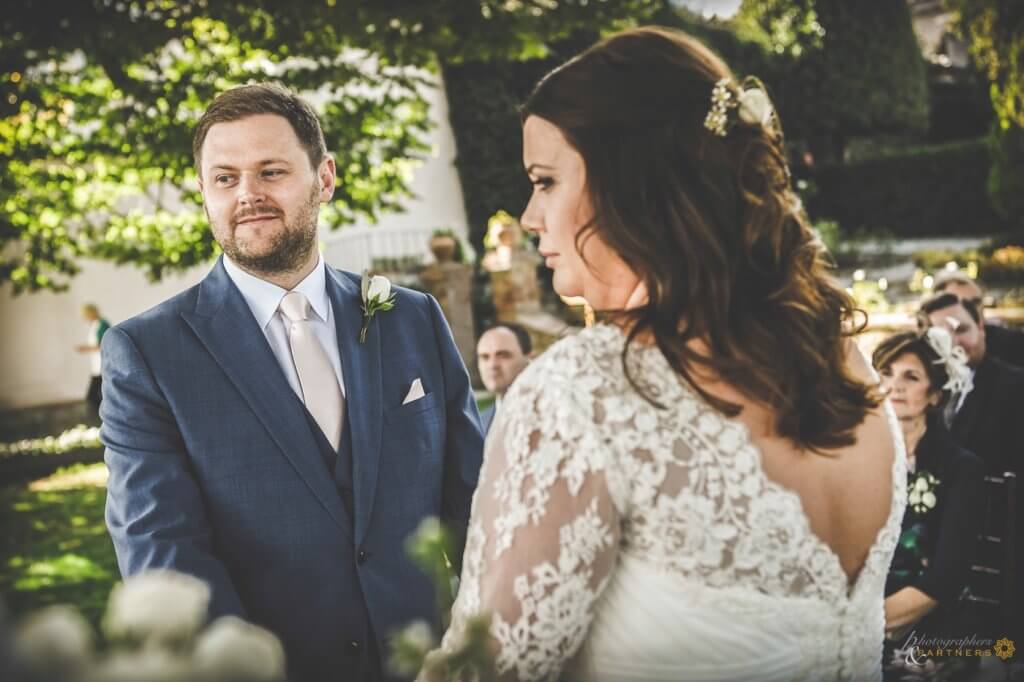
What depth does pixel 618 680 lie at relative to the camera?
132 centimetres

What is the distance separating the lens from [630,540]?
1314 mm

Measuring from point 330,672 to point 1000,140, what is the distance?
1629 cm

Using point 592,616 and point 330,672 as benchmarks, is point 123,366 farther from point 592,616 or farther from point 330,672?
point 592,616

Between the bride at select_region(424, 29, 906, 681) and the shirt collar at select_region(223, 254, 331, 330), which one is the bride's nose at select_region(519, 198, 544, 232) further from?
the shirt collar at select_region(223, 254, 331, 330)

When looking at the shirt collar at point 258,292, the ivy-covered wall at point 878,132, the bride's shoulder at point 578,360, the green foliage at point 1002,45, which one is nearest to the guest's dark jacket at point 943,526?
the bride's shoulder at point 578,360

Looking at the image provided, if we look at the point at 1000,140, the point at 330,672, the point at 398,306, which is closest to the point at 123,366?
the point at 398,306

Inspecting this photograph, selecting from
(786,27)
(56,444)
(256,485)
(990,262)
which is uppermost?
(786,27)

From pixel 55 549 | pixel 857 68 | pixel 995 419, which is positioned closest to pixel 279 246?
pixel 995 419

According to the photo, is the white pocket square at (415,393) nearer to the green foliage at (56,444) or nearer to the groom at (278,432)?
the groom at (278,432)

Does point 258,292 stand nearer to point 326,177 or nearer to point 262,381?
point 262,381

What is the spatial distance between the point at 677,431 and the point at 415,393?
116 cm

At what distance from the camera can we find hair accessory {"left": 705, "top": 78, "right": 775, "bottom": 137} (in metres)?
1.39

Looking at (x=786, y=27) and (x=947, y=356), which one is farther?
(x=786, y=27)

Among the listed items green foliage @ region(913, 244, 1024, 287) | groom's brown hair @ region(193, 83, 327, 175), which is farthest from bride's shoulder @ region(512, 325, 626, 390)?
green foliage @ region(913, 244, 1024, 287)
